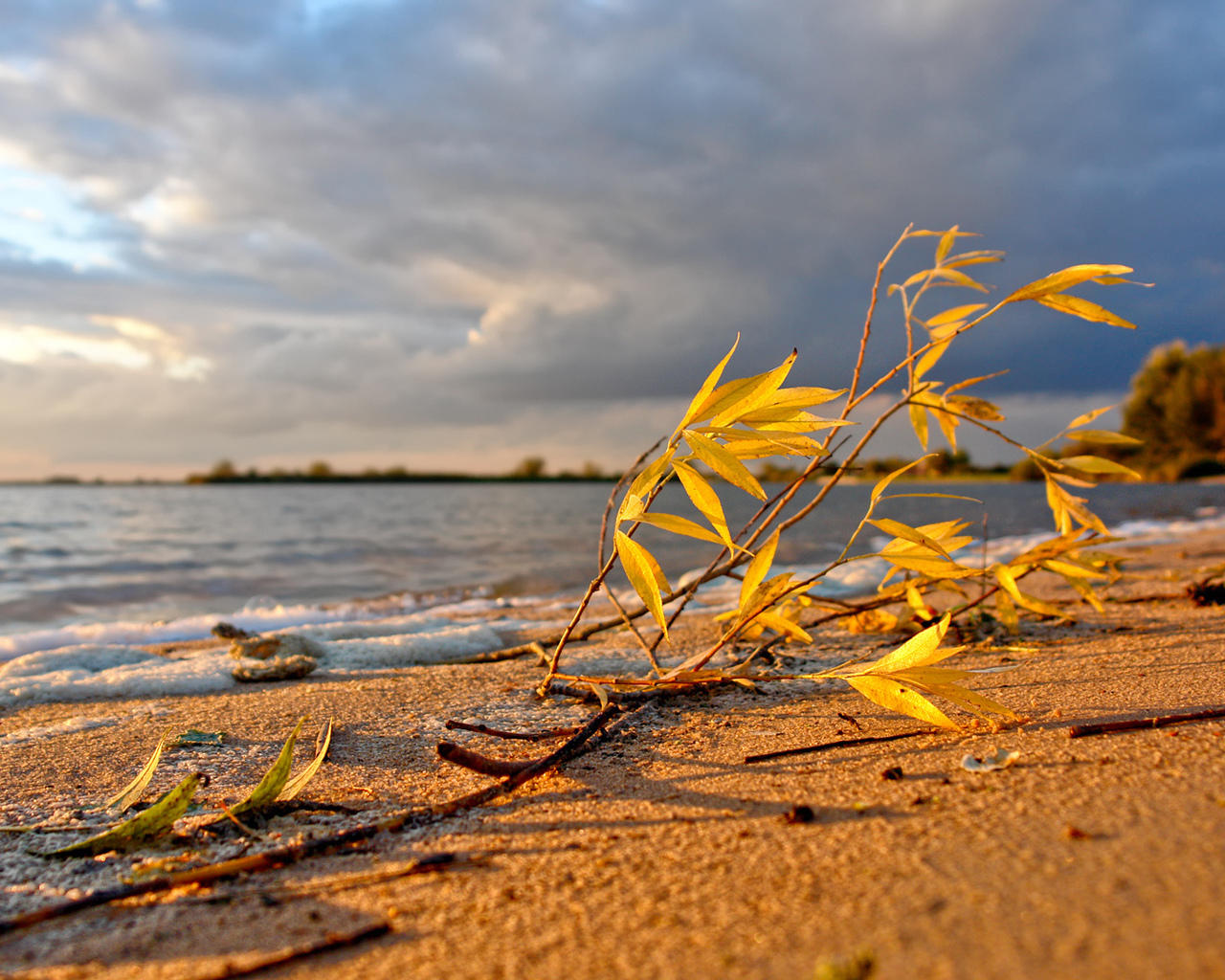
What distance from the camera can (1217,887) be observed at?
2.83 feet

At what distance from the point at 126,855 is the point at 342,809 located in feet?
1.11

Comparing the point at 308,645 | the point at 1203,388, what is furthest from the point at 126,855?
the point at 1203,388

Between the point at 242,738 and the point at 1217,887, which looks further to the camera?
the point at 242,738

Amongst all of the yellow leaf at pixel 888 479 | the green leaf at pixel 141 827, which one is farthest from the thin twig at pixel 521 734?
the yellow leaf at pixel 888 479

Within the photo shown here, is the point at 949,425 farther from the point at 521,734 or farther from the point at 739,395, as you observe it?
the point at 521,734

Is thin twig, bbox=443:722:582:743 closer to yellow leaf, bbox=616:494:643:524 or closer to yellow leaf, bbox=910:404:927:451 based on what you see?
yellow leaf, bbox=616:494:643:524

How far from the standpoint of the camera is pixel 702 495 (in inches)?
51.3

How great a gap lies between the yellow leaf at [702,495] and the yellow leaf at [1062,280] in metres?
0.75

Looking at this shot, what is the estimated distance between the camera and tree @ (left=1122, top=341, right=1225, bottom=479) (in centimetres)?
3528

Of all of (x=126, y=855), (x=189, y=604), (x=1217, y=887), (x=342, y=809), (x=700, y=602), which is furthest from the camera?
(x=189, y=604)

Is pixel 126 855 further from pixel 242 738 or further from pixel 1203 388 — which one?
pixel 1203 388

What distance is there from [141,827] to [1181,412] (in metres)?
44.3

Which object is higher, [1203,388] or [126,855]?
Answer: [1203,388]

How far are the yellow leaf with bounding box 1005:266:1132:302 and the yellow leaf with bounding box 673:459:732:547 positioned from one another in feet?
2.46
